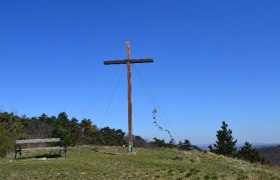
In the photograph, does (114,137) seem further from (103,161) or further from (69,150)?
(103,161)

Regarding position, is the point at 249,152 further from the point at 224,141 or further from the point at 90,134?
the point at 90,134

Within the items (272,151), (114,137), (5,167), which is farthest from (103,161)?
(272,151)

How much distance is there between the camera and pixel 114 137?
224ft

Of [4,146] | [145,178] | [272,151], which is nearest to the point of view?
[145,178]

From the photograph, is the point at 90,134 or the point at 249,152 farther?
the point at 90,134

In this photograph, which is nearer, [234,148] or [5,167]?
[5,167]

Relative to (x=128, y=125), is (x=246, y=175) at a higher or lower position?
lower

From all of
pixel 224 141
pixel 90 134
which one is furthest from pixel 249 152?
pixel 90 134

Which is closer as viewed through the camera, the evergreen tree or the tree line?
the tree line

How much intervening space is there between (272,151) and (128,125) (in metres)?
172

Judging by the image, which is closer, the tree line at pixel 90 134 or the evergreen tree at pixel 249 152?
the tree line at pixel 90 134

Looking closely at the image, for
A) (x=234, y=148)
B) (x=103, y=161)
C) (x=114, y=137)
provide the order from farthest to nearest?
(x=114, y=137) → (x=234, y=148) → (x=103, y=161)

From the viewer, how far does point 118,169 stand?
1684 cm

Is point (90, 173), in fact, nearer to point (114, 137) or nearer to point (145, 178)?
point (145, 178)
